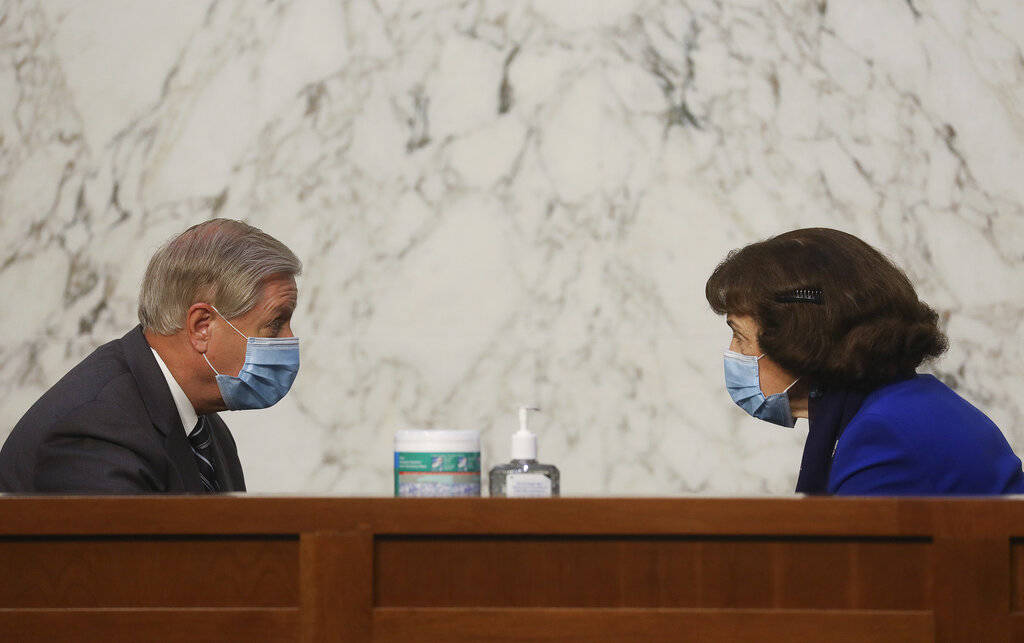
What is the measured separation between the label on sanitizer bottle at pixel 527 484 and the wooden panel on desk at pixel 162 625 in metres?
0.30

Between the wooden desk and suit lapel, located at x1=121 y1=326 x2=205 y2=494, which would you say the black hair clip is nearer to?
the wooden desk

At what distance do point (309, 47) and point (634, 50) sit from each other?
0.69m

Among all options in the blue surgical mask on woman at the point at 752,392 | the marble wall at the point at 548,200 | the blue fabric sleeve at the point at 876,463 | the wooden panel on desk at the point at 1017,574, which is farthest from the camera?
the marble wall at the point at 548,200

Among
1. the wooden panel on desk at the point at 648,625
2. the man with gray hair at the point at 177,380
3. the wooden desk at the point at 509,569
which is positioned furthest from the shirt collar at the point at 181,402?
the wooden panel on desk at the point at 648,625

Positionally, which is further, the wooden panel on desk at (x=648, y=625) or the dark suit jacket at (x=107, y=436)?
the dark suit jacket at (x=107, y=436)

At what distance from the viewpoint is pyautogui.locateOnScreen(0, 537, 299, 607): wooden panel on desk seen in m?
0.79

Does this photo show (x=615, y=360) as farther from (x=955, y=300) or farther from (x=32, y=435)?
(x=32, y=435)

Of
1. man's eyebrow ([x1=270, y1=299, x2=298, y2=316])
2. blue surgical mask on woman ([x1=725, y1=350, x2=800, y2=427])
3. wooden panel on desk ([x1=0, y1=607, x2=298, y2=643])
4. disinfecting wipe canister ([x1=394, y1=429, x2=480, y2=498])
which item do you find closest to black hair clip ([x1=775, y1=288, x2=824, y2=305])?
blue surgical mask on woman ([x1=725, y1=350, x2=800, y2=427])

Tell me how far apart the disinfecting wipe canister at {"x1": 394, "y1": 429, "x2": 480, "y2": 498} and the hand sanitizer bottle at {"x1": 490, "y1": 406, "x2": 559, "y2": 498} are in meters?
0.06

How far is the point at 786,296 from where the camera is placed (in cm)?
138

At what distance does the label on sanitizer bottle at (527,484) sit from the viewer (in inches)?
40.3

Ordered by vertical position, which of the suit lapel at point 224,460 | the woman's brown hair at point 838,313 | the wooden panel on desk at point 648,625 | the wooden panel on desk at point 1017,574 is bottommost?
the wooden panel on desk at point 648,625

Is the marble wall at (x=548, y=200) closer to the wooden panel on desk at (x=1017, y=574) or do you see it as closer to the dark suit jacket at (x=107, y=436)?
the dark suit jacket at (x=107, y=436)

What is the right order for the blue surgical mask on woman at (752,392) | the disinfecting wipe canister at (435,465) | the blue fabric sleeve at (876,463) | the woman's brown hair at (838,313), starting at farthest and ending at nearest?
the blue surgical mask on woman at (752,392) < the woman's brown hair at (838,313) < the blue fabric sleeve at (876,463) < the disinfecting wipe canister at (435,465)
